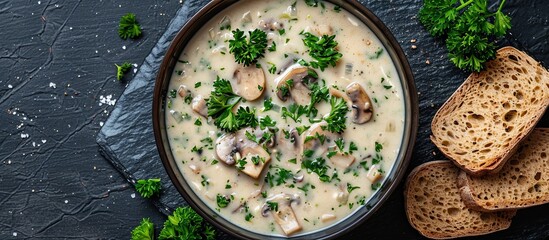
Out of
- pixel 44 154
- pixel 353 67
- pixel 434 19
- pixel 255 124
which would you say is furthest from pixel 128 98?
pixel 434 19

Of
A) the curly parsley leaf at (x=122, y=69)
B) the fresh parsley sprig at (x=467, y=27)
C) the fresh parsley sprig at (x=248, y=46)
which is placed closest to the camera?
the fresh parsley sprig at (x=248, y=46)

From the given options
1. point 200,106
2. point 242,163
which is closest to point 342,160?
point 242,163

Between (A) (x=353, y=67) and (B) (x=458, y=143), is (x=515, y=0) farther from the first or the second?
(A) (x=353, y=67)

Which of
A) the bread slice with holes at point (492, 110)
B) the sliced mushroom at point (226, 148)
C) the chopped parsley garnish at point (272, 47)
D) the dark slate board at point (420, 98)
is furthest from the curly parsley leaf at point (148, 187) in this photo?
the bread slice with holes at point (492, 110)

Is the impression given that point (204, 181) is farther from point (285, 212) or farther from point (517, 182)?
point (517, 182)

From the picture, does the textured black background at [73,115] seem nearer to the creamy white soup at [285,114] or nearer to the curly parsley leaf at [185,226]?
the curly parsley leaf at [185,226]

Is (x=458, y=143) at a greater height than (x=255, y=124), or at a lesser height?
lesser
